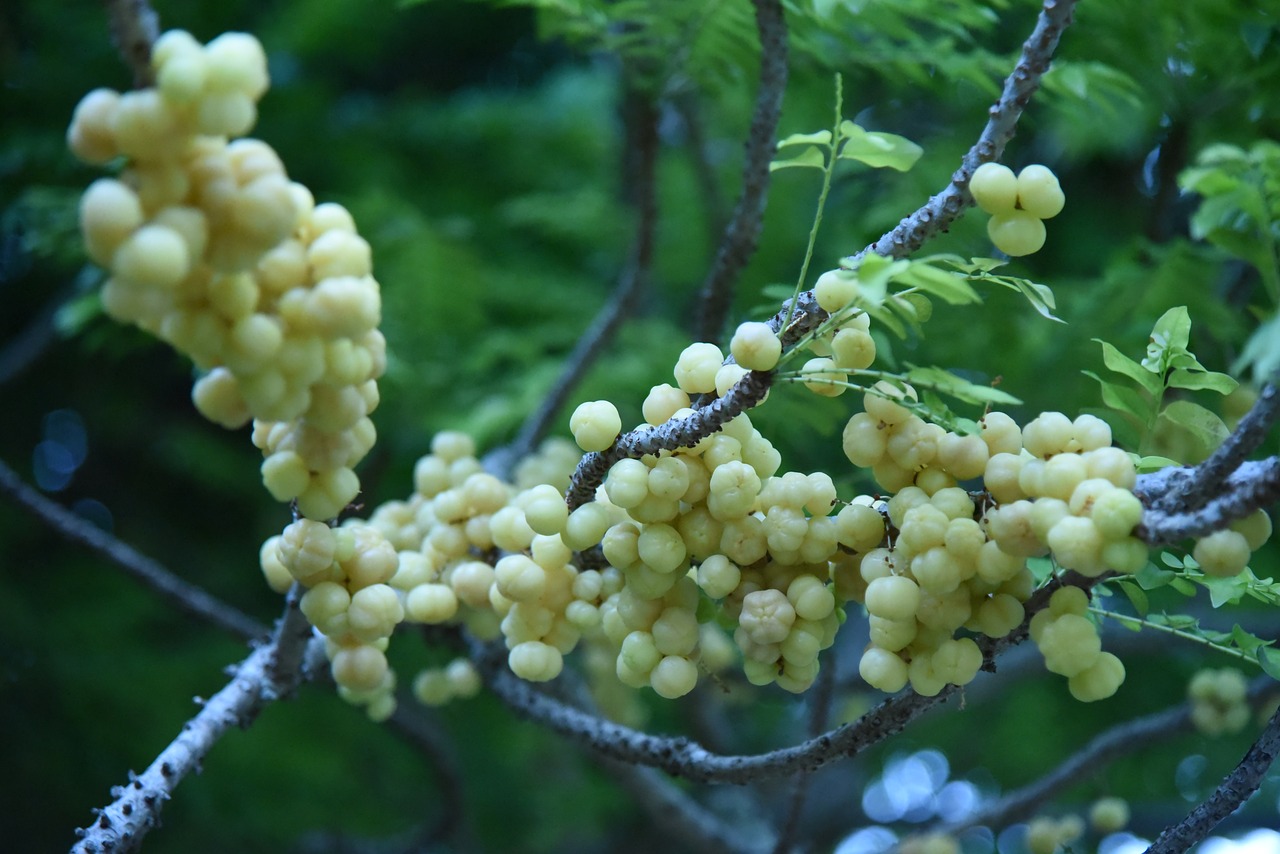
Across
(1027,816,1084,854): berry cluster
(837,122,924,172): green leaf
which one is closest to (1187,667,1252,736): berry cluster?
(1027,816,1084,854): berry cluster

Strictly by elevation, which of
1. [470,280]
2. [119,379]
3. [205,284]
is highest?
[205,284]

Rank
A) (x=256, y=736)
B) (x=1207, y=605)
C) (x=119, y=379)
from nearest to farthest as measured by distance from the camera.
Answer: (x=1207, y=605) < (x=256, y=736) < (x=119, y=379)

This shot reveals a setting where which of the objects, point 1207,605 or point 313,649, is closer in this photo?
point 313,649

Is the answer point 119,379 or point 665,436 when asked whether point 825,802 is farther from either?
point 119,379

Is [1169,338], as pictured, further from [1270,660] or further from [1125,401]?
[1270,660]

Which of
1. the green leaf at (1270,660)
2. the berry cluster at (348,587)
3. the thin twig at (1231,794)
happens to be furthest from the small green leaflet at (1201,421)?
the berry cluster at (348,587)

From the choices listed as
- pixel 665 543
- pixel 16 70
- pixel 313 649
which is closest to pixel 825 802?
pixel 313 649

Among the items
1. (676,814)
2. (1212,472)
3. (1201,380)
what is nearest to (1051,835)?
(676,814)

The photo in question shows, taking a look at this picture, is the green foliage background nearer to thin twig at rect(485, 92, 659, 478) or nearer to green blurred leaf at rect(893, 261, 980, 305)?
thin twig at rect(485, 92, 659, 478)
